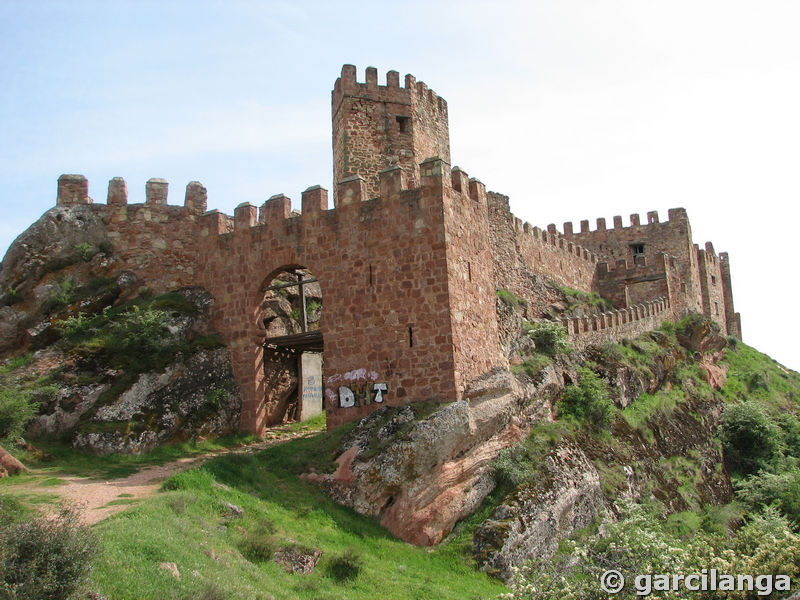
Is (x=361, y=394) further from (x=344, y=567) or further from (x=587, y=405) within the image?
(x=587, y=405)

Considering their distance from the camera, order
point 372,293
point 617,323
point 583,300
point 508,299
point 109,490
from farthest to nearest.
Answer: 1. point 583,300
2. point 617,323
3. point 508,299
4. point 372,293
5. point 109,490

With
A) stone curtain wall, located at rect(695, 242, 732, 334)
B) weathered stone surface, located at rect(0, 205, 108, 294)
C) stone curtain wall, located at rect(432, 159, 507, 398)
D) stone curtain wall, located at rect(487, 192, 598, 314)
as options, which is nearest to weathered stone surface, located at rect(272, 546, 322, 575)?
stone curtain wall, located at rect(432, 159, 507, 398)

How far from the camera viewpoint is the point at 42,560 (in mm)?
9547

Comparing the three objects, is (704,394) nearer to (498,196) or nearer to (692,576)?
(498,196)

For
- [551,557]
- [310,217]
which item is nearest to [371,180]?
[310,217]

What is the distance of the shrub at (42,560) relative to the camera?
9266mm

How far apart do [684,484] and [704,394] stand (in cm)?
867

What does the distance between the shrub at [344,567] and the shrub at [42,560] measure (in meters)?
5.03

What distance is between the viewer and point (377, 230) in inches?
829

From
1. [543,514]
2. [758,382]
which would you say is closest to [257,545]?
[543,514]

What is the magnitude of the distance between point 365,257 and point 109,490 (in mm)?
8986

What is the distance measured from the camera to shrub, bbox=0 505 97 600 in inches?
365

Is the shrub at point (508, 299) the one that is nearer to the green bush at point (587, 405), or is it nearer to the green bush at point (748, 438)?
the green bush at point (587, 405)
